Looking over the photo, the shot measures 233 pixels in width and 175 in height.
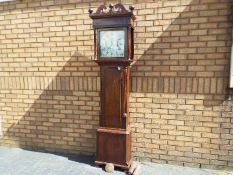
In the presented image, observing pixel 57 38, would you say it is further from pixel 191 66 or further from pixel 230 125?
pixel 230 125

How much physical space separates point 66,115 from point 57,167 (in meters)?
0.85

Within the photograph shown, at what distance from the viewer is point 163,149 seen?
364 centimetres

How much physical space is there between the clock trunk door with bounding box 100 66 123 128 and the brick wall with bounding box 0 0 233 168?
0.39 metres

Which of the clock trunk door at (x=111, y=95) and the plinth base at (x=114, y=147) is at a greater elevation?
the clock trunk door at (x=111, y=95)

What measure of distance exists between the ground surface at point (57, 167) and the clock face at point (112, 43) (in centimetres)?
172

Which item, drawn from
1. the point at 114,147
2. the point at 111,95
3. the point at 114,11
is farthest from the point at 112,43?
the point at 114,147

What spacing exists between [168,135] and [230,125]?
0.89m

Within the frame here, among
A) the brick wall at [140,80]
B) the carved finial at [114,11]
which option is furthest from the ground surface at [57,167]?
the carved finial at [114,11]

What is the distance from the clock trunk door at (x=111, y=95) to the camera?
330 centimetres

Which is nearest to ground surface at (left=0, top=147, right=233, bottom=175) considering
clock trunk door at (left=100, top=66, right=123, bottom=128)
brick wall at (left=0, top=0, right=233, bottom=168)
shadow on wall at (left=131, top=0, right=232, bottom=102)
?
brick wall at (left=0, top=0, right=233, bottom=168)

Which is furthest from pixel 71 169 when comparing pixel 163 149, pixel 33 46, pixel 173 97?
pixel 33 46

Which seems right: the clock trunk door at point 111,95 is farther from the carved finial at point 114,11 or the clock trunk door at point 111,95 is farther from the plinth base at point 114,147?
the carved finial at point 114,11

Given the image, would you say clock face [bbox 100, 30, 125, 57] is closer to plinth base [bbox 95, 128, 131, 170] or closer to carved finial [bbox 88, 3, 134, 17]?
carved finial [bbox 88, 3, 134, 17]

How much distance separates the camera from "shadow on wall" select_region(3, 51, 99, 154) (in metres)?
3.80
